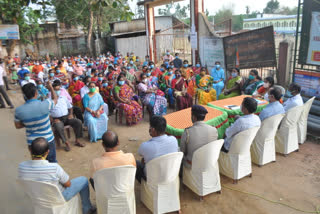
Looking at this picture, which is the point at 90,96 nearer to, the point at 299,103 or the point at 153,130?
the point at 153,130

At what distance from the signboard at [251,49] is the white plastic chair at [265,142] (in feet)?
13.4

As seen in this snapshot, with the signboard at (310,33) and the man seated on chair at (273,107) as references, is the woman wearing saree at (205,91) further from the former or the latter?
the man seated on chair at (273,107)

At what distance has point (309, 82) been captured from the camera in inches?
222

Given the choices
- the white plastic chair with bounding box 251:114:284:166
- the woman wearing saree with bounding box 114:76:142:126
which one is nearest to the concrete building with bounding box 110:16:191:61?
the woman wearing saree with bounding box 114:76:142:126

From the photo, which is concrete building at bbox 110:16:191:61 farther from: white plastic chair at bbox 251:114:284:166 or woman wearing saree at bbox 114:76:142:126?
white plastic chair at bbox 251:114:284:166

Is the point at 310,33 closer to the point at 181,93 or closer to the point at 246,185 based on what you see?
the point at 181,93

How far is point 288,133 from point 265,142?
65 centimetres

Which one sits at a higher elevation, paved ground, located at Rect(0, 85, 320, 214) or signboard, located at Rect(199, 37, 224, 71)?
signboard, located at Rect(199, 37, 224, 71)

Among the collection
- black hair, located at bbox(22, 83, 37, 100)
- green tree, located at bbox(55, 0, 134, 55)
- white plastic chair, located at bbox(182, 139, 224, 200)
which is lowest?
white plastic chair, located at bbox(182, 139, 224, 200)

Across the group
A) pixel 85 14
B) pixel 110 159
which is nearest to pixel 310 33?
pixel 110 159

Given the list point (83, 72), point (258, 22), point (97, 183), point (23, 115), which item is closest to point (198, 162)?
point (97, 183)

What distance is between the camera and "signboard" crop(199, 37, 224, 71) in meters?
9.34

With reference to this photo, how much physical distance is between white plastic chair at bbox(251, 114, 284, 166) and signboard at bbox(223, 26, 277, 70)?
4.07 m

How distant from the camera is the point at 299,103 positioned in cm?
441
